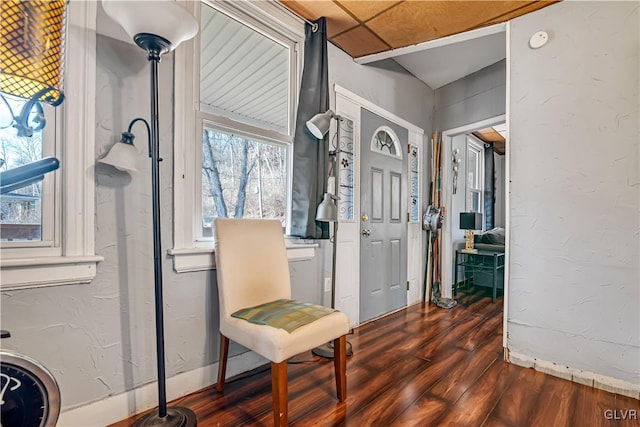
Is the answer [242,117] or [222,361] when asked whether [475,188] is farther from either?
[222,361]

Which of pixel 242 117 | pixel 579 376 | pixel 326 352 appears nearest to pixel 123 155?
pixel 242 117

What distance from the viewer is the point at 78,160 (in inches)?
52.0

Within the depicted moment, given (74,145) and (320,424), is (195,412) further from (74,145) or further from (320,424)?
(74,145)

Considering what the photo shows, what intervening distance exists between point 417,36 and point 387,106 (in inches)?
30.1

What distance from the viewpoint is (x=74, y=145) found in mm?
1312

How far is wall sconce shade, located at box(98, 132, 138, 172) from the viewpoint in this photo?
129 cm

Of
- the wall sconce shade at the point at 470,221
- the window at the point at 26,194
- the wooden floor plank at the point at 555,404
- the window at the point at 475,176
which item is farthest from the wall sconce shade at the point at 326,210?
the window at the point at 475,176

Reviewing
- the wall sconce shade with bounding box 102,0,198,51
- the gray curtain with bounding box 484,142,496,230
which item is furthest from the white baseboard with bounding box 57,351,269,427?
the gray curtain with bounding box 484,142,496,230

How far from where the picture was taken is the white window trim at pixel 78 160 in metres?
1.29

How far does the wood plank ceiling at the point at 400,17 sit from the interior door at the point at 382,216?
65 centimetres

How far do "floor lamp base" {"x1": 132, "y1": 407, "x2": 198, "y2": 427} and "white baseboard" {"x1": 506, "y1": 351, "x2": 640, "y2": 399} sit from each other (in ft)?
6.63

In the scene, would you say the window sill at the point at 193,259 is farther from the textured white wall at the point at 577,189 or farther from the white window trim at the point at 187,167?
the textured white wall at the point at 577,189

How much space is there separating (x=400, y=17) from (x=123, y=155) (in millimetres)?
1982

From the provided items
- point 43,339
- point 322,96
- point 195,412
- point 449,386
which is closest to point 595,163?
point 449,386
